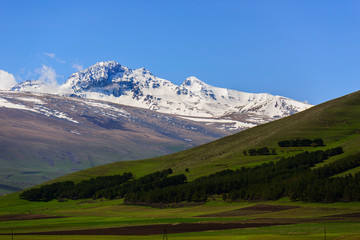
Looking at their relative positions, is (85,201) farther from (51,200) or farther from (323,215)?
(323,215)

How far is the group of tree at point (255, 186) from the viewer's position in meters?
108

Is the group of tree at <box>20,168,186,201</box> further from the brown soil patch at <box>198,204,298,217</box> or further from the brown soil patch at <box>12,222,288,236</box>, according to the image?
the brown soil patch at <box>12,222,288,236</box>

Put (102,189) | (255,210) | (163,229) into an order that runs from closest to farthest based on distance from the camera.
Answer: (163,229) < (255,210) < (102,189)

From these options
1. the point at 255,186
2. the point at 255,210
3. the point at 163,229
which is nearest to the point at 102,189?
the point at 255,186

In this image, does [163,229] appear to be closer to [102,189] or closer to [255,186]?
[255,186]

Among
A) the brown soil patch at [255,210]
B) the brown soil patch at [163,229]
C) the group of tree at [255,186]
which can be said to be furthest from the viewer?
the group of tree at [255,186]

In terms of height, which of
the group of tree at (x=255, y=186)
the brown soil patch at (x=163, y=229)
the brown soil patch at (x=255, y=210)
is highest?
the group of tree at (x=255, y=186)

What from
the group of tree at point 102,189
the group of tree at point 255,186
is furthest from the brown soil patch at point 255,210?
the group of tree at point 102,189

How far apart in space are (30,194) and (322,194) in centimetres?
12434

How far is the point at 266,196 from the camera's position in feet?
397

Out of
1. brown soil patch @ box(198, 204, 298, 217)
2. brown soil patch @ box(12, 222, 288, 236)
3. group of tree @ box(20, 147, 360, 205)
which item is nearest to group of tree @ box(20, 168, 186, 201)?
group of tree @ box(20, 147, 360, 205)

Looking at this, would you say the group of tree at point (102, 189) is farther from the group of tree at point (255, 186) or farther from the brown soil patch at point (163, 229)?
the brown soil patch at point (163, 229)

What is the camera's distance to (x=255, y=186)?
134250mm

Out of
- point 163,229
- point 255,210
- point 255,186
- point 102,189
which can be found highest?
point 102,189
